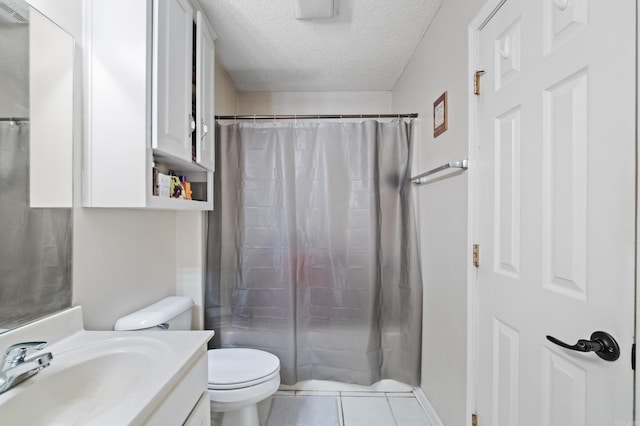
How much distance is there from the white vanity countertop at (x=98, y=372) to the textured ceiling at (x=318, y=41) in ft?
5.41

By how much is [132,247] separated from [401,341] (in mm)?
1735

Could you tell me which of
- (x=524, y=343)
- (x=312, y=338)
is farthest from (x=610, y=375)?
(x=312, y=338)

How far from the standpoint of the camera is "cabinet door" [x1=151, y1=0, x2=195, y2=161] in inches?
47.1

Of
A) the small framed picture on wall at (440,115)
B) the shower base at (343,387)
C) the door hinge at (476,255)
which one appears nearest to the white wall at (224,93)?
the small framed picture on wall at (440,115)

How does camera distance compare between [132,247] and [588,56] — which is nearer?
[588,56]

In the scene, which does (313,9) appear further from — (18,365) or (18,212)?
(18,365)

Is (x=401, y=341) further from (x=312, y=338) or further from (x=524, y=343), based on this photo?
(x=524, y=343)

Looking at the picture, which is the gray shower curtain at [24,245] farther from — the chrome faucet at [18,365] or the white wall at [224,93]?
the white wall at [224,93]

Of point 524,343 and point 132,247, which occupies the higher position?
point 132,247

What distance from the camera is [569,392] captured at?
2.60 ft

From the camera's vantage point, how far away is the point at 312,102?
278 centimetres

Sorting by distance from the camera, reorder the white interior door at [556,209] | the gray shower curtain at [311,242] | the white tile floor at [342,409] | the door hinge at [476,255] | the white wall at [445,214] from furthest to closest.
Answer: the gray shower curtain at [311,242], the white tile floor at [342,409], the white wall at [445,214], the door hinge at [476,255], the white interior door at [556,209]

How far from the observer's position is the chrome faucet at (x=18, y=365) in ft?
2.36

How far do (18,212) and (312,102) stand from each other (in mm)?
2281
